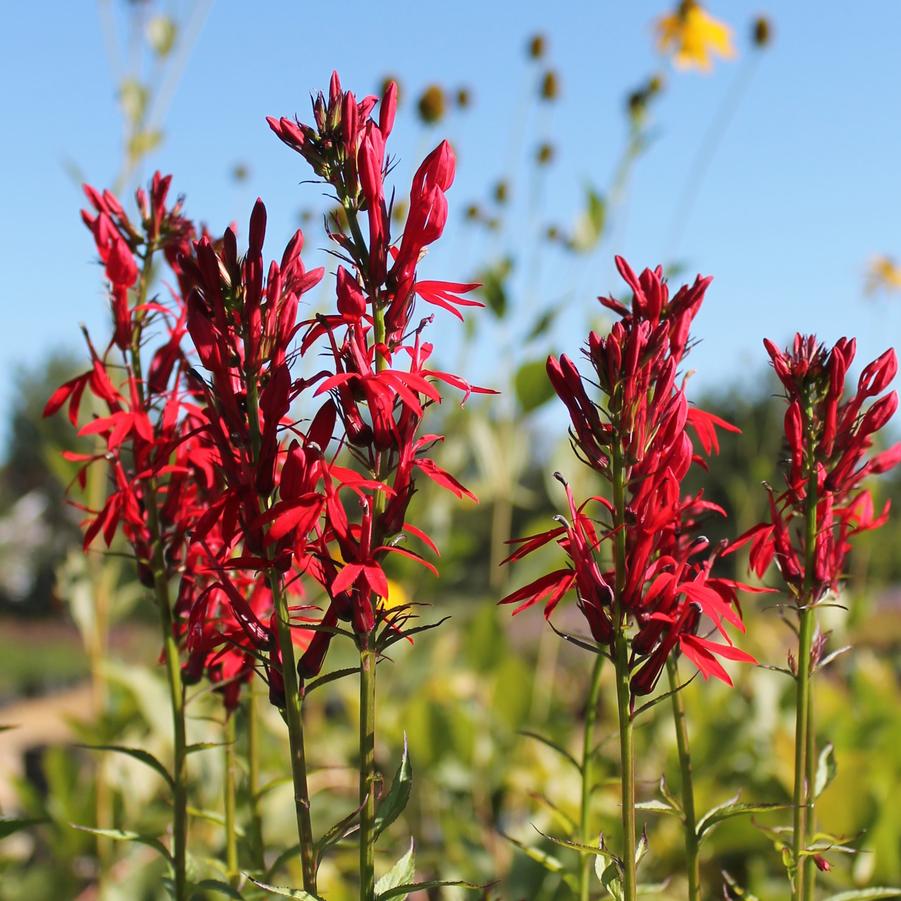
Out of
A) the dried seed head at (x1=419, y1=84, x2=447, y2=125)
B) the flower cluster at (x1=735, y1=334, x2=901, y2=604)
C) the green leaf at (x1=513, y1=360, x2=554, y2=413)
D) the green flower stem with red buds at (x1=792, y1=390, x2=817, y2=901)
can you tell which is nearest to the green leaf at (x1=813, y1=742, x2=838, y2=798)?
the green flower stem with red buds at (x1=792, y1=390, x2=817, y2=901)

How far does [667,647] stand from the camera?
64cm

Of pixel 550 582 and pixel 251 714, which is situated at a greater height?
pixel 550 582

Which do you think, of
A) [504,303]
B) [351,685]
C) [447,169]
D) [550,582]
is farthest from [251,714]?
[351,685]

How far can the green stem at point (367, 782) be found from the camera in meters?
0.66

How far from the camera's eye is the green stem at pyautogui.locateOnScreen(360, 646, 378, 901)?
66 centimetres

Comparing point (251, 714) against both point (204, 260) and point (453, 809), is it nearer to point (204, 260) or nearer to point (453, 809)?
point (204, 260)

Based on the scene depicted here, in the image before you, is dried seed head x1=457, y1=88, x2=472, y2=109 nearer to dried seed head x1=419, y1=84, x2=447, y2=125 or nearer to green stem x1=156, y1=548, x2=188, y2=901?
dried seed head x1=419, y1=84, x2=447, y2=125

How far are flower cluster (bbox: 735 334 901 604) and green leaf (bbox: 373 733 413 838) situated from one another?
12.8 inches

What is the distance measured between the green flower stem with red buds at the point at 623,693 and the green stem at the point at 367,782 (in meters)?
0.17

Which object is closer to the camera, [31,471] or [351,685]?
[351,685]

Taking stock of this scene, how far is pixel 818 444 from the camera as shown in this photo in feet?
2.62

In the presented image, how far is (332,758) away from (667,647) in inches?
91.1

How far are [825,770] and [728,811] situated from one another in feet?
0.81

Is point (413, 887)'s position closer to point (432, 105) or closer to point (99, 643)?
point (99, 643)
